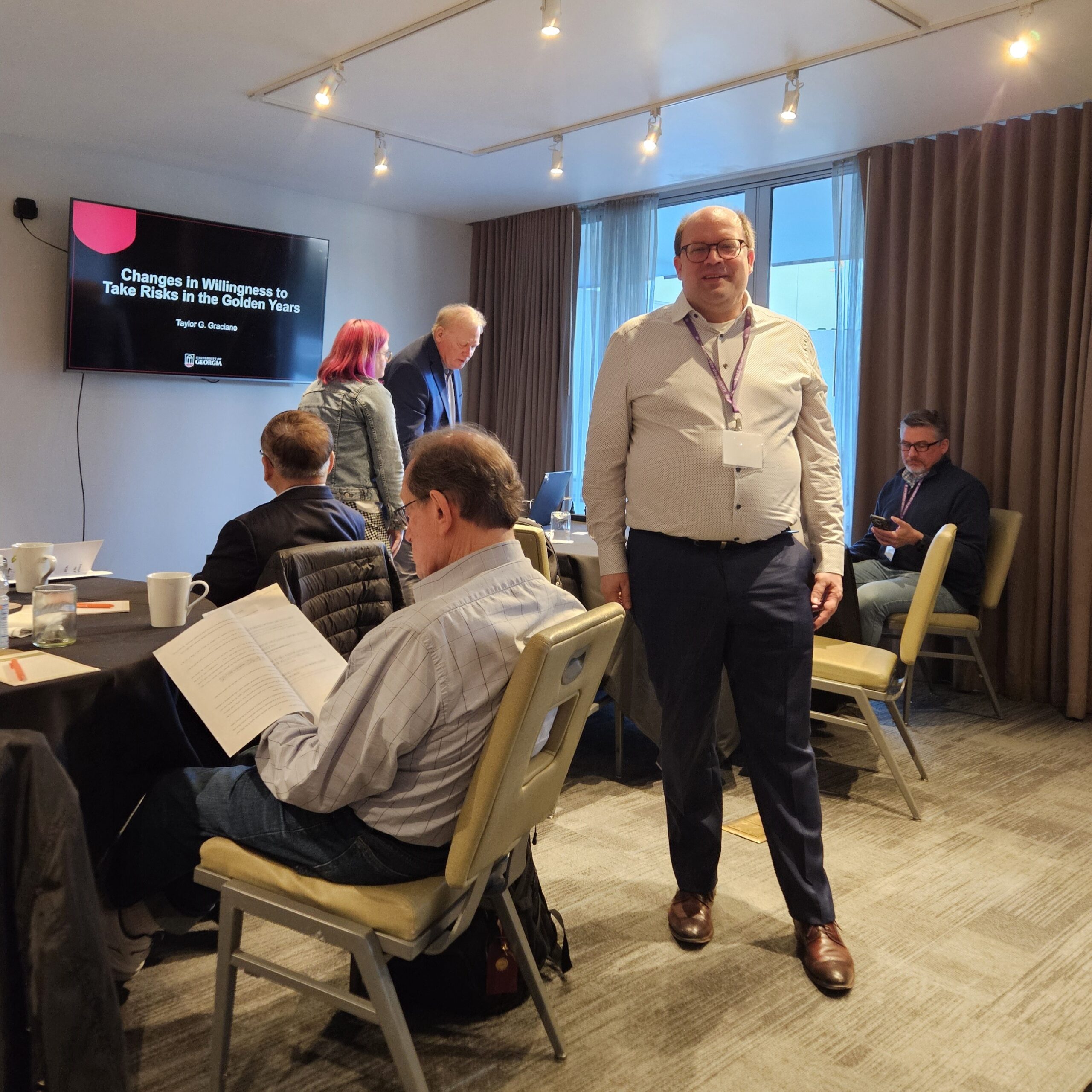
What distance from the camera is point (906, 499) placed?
4578 mm

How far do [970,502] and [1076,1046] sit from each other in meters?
2.75

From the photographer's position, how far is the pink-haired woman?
3936 millimetres

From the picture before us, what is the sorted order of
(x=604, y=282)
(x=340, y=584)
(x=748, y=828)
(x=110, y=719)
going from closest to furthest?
1. (x=110, y=719)
2. (x=340, y=584)
3. (x=748, y=828)
4. (x=604, y=282)

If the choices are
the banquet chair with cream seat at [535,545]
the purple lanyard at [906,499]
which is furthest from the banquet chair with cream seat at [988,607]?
the banquet chair with cream seat at [535,545]

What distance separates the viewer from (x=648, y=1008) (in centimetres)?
200

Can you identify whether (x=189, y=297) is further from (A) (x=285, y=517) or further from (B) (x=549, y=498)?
(A) (x=285, y=517)

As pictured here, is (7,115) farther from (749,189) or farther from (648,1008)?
(648,1008)

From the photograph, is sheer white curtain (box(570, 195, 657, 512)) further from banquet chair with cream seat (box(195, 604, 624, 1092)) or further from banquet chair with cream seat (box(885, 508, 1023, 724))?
banquet chair with cream seat (box(195, 604, 624, 1092))

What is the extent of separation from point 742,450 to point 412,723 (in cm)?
97

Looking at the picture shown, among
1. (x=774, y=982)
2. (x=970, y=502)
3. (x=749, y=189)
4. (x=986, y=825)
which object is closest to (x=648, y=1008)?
(x=774, y=982)

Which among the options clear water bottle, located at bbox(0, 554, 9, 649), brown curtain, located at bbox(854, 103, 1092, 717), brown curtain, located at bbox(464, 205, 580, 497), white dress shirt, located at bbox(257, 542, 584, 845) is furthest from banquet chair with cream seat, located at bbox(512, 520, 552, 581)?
brown curtain, located at bbox(464, 205, 580, 497)

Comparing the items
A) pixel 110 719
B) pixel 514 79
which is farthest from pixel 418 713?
pixel 514 79

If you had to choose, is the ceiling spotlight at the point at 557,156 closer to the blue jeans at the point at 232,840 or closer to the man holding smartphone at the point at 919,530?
the man holding smartphone at the point at 919,530

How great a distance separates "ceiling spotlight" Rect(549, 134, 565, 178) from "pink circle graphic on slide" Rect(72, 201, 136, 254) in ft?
7.35
